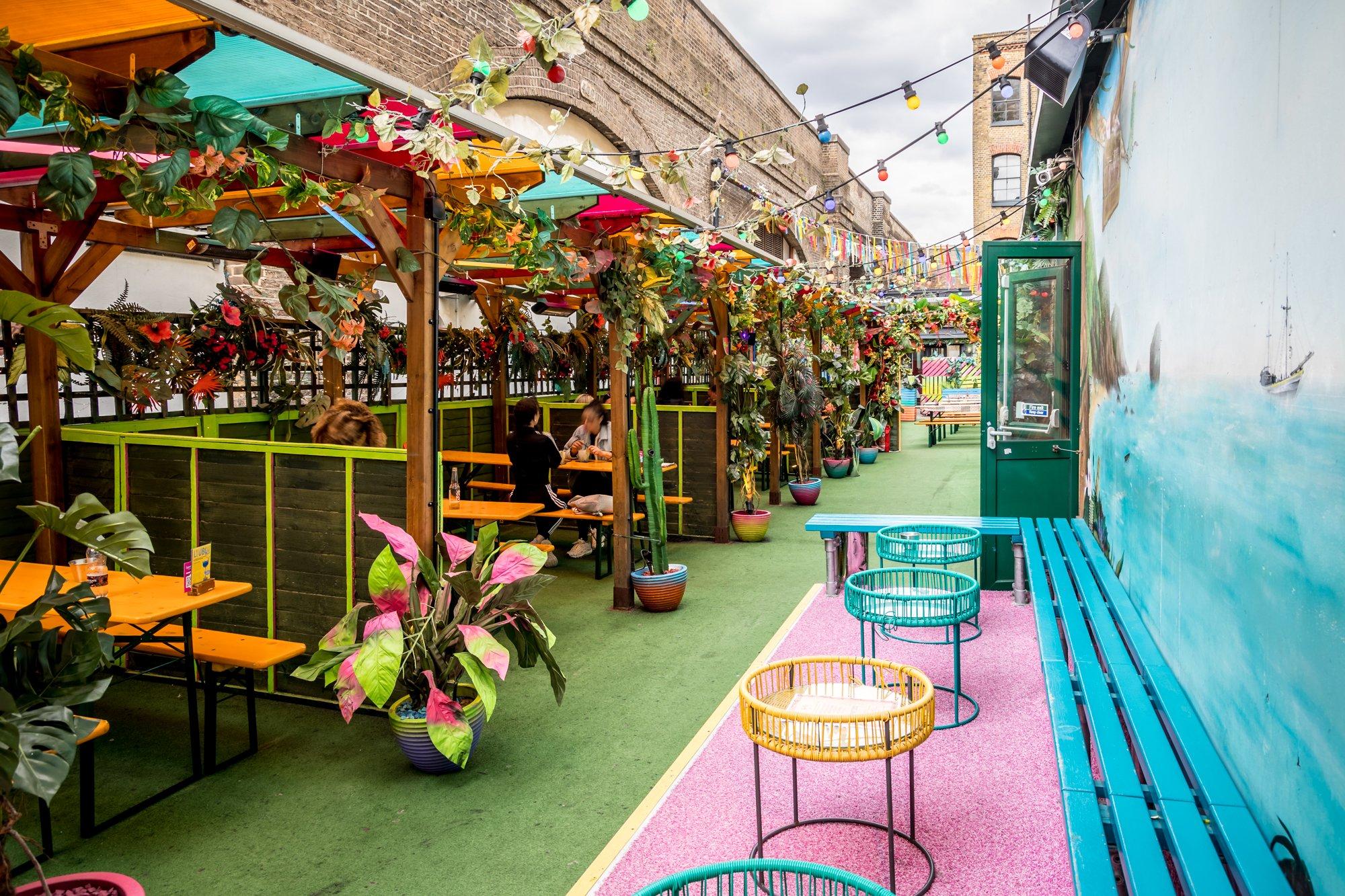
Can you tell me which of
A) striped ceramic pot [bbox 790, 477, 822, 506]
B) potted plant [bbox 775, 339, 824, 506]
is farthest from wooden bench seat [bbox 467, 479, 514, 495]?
striped ceramic pot [bbox 790, 477, 822, 506]

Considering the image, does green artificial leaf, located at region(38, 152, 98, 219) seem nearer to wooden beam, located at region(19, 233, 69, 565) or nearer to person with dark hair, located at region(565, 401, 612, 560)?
wooden beam, located at region(19, 233, 69, 565)

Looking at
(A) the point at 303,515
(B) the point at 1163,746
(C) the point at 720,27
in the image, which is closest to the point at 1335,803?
(B) the point at 1163,746

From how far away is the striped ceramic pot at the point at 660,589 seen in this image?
641 cm

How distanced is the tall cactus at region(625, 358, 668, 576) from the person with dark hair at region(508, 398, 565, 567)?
169cm

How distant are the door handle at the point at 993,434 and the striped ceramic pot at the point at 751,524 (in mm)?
2789

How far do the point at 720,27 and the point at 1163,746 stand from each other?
1613 cm

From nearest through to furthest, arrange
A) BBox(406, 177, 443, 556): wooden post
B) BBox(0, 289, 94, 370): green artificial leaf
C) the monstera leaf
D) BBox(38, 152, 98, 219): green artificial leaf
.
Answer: BBox(0, 289, 94, 370): green artificial leaf, the monstera leaf, BBox(38, 152, 98, 219): green artificial leaf, BBox(406, 177, 443, 556): wooden post

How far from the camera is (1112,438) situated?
15.4ft

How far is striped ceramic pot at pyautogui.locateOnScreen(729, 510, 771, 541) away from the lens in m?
8.97

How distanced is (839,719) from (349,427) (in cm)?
397

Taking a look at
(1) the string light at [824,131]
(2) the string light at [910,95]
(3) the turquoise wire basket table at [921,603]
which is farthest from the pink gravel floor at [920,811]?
(1) the string light at [824,131]

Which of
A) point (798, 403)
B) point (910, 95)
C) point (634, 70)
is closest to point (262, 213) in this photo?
point (910, 95)

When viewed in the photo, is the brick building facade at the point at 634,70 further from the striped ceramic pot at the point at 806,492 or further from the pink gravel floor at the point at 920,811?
the striped ceramic pot at the point at 806,492

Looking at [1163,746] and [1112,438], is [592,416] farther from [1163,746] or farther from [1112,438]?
[1163,746]
